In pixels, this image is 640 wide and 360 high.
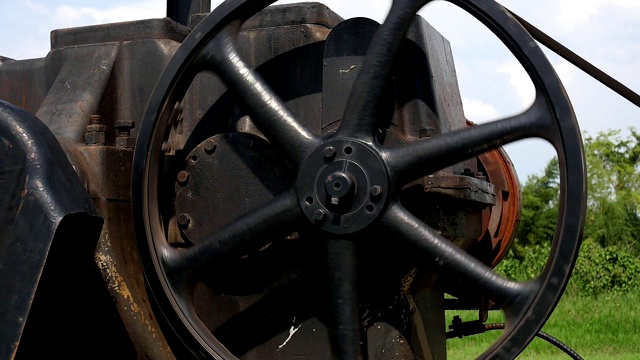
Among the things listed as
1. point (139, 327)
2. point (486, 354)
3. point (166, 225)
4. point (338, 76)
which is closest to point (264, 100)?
point (338, 76)

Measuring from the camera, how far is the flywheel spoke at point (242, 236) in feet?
6.97

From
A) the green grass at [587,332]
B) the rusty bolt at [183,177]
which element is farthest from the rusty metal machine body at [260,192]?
the green grass at [587,332]

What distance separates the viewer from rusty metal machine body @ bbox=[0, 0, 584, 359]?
1989 millimetres

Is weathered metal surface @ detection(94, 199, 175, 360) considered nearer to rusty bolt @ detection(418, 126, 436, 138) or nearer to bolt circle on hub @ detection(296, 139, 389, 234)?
bolt circle on hub @ detection(296, 139, 389, 234)

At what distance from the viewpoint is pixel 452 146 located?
2045mm

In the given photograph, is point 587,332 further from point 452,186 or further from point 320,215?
point 320,215

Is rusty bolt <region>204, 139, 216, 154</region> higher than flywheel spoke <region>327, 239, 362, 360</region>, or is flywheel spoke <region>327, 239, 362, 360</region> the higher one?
rusty bolt <region>204, 139, 216, 154</region>

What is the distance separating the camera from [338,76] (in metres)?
2.29

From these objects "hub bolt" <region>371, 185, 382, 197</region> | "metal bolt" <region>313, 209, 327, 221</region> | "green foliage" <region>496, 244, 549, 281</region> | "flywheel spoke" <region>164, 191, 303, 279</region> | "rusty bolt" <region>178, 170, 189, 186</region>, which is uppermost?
"rusty bolt" <region>178, 170, 189, 186</region>

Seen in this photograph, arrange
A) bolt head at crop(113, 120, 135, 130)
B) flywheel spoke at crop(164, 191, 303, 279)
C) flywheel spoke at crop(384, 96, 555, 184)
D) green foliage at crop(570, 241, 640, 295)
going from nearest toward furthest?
flywheel spoke at crop(384, 96, 555, 184)
flywheel spoke at crop(164, 191, 303, 279)
bolt head at crop(113, 120, 135, 130)
green foliage at crop(570, 241, 640, 295)

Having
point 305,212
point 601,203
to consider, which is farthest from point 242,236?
point 601,203

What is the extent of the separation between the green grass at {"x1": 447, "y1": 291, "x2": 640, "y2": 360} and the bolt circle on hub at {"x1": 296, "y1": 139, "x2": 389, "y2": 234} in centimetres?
418

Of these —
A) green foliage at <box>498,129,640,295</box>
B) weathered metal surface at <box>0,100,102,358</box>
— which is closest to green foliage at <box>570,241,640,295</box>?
green foliage at <box>498,129,640,295</box>

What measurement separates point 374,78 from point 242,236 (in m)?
0.46
